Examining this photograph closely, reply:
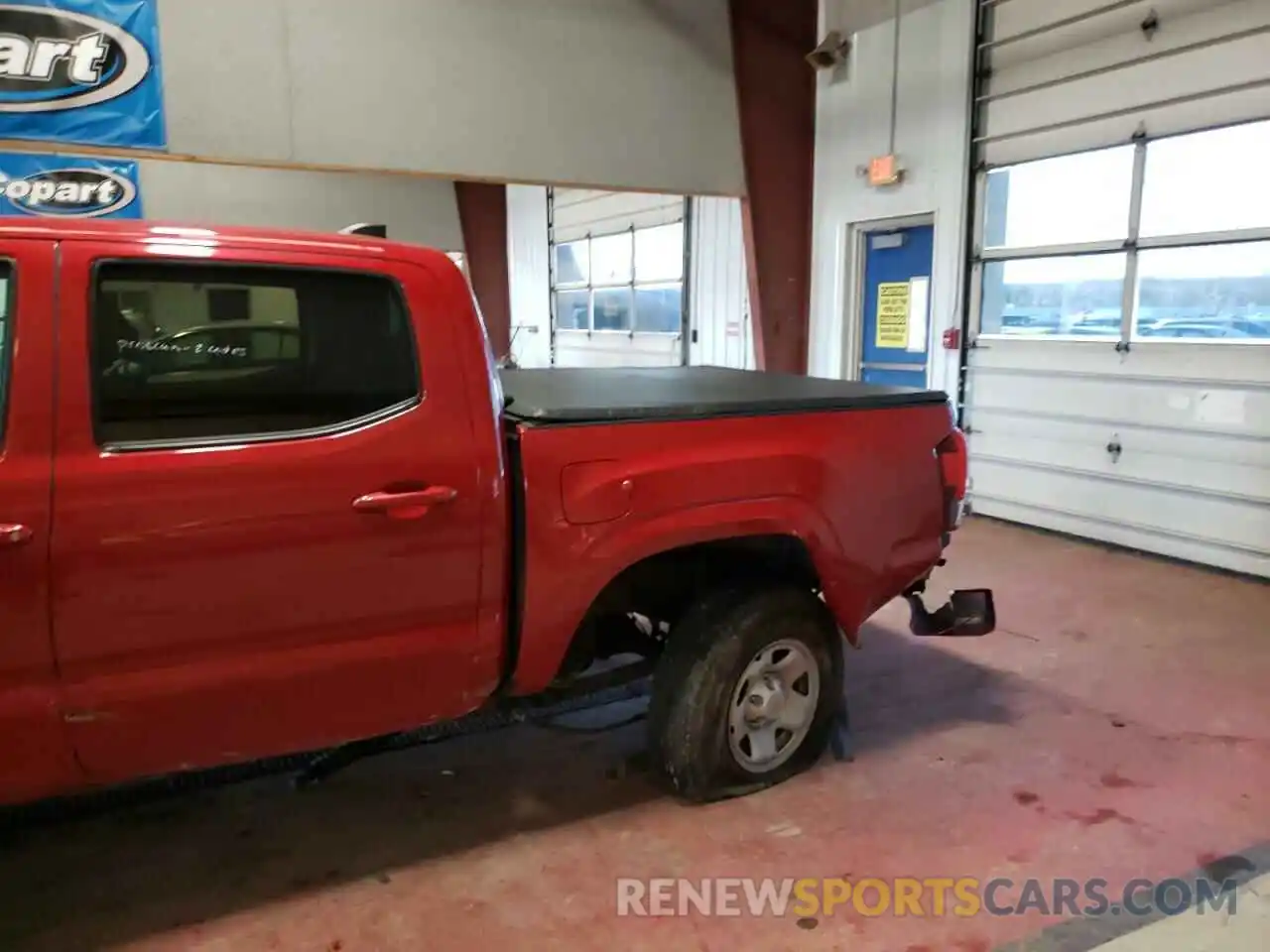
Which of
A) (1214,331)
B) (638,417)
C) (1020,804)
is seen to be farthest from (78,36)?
(1214,331)

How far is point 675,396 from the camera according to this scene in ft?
10.2

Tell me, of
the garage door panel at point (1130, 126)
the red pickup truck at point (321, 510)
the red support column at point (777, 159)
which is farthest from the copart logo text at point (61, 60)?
the garage door panel at point (1130, 126)

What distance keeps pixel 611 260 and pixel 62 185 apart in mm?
6724

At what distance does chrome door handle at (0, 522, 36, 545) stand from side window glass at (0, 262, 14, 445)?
0.56 ft

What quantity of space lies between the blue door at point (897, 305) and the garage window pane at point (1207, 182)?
78.7 inches

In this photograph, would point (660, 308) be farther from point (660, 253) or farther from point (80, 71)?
point (80, 71)

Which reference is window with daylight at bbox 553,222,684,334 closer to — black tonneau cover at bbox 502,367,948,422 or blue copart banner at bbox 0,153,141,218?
blue copart banner at bbox 0,153,141,218

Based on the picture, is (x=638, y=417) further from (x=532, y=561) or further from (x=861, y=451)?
(x=861, y=451)

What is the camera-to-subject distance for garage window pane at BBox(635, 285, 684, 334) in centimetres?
1173

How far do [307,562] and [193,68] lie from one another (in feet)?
19.5

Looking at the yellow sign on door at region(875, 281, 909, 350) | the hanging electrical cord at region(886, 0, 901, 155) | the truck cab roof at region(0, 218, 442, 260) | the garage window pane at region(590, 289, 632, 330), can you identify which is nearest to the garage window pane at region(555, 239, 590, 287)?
the garage window pane at region(590, 289, 632, 330)

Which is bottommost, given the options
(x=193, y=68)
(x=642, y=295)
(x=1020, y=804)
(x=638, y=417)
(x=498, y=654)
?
(x=1020, y=804)

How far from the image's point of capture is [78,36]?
6.30 m

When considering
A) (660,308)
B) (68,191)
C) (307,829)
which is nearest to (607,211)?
(660,308)
